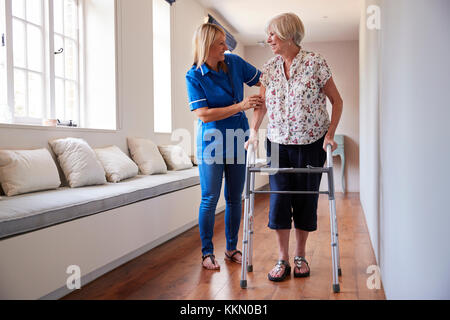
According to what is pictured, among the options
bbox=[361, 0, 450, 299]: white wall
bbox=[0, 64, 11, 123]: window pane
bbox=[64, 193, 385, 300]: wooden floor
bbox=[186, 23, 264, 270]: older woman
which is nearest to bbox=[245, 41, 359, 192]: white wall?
bbox=[64, 193, 385, 300]: wooden floor

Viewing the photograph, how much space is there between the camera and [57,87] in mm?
3545

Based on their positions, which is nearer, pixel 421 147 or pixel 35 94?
pixel 421 147

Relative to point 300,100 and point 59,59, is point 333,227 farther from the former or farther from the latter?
point 59,59

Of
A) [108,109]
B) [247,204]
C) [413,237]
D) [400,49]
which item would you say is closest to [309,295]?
[247,204]

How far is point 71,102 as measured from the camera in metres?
3.72

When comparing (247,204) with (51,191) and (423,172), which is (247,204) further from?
(51,191)

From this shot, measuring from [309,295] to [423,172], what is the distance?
105cm

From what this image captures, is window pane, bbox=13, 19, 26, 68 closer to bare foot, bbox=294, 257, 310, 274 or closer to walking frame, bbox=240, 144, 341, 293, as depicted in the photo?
walking frame, bbox=240, 144, 341, 293

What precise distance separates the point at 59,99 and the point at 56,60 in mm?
308

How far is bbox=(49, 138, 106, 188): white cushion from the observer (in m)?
2.88

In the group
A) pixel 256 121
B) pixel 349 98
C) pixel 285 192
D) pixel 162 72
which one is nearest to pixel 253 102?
pixel 256 121

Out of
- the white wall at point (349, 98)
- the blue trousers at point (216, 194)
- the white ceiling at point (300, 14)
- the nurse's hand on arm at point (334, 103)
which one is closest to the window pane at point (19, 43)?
the blue trousers at point (216, 194)

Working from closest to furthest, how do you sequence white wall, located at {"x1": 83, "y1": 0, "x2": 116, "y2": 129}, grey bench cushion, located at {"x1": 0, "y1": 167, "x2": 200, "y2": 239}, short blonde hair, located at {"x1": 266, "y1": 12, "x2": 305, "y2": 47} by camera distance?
grey bench cushion, located at {"x1": 0, "y1": 167, "x2": 200, "y2": 239}, short blonde hair, located at {"x1": 266, "y1": 12, "x2": 305, "y2": 47}, white wall, located at {"x1": 83, "y1": 0, "x2": 116, "y2": 129}

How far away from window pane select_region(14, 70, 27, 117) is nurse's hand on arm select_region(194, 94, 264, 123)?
1364mm
